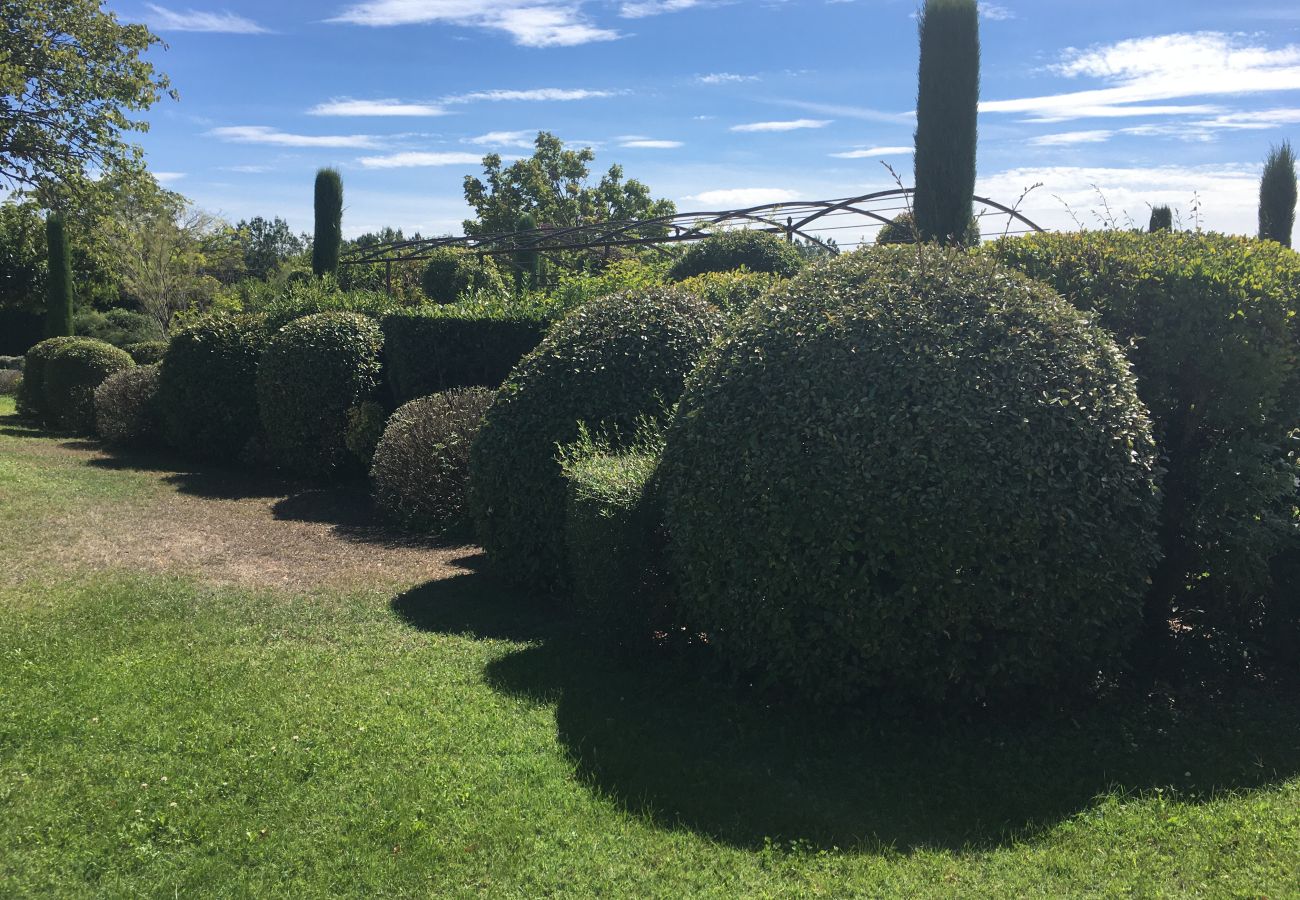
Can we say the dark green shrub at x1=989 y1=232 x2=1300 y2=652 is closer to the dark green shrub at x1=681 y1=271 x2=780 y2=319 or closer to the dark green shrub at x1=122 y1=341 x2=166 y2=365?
the dark green shrub at x1=681 y1=271 x2=780 y2=319

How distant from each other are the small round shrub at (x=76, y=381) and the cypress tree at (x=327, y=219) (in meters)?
7.74

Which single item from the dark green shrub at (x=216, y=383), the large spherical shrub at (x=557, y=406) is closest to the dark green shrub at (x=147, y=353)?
the dark green shrub at (x=216, y=383)

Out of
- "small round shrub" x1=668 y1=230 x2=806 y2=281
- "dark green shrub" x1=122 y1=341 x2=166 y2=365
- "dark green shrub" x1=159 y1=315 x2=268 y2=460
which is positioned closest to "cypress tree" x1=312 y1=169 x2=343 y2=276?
"dark green shrub" x1=122 y1=341 x2=166 y2=365

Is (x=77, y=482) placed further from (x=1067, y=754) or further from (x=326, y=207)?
(x=326, y=207)

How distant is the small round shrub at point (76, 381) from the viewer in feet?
60.1

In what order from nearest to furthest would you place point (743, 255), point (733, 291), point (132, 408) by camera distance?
1. point (733, 291)
2. point (132, 408)
3. point (743, 255)

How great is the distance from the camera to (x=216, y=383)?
48.4ft

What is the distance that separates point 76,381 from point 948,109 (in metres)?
16.3

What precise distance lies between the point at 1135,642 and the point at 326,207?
79.3 feet

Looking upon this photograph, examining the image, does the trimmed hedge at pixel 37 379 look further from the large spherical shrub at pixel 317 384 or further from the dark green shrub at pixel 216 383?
the large spherical shrub at pixel 317 384

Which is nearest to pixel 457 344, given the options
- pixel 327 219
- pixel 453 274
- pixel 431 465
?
pixel 431 465

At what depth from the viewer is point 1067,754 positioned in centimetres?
477

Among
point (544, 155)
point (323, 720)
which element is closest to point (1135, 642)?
point (323, 720)

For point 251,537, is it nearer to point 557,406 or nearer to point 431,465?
point 431,465
